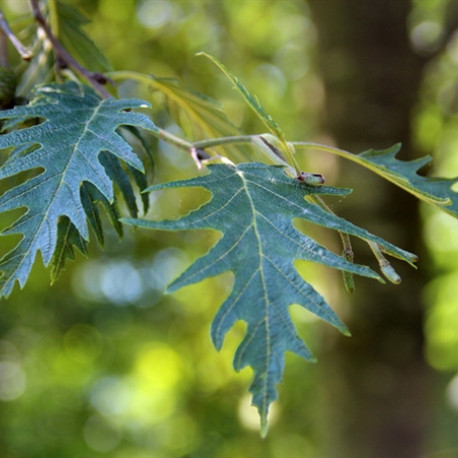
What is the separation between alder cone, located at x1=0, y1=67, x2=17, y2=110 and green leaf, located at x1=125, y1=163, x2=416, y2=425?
14.2 inches

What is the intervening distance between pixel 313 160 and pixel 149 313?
1.92 m

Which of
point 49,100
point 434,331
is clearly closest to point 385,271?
point 49,100

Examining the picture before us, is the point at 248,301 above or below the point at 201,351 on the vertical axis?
Result: above

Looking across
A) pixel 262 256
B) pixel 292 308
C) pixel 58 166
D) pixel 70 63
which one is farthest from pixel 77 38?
pixel 292 308

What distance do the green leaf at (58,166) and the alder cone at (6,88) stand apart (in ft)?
0.40

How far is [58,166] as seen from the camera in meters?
0.68

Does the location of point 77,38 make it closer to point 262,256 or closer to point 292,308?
point 262,256

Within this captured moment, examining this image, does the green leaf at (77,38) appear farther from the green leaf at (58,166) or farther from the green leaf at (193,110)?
the green leaf at (58,166)

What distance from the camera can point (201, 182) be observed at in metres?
0.67

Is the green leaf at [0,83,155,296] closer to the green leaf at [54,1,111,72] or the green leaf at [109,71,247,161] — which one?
the green leaf at [109,71,247,161]

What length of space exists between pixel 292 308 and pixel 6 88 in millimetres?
2866

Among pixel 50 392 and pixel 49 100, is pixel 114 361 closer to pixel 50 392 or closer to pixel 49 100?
pixel 50 392

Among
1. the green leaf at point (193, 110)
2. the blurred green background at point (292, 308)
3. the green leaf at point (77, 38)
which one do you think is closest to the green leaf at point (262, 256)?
the green leaf at point (193, 110)

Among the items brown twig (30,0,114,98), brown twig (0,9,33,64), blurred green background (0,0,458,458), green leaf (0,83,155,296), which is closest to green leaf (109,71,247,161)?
brown twig (30,0,114,98)
